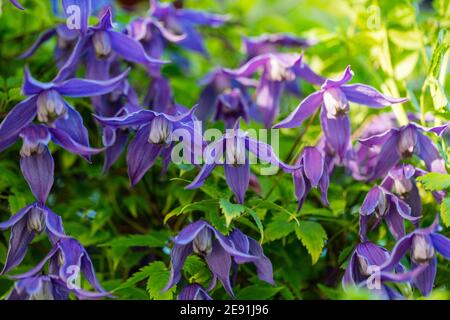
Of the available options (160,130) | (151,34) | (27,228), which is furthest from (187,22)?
(27,228)

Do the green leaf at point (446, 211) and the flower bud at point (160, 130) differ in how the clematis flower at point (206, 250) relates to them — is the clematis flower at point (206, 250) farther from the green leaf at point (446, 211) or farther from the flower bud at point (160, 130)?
the green leaf at point (446, 211)

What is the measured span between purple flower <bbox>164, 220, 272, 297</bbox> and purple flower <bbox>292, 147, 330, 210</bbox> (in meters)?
0.10

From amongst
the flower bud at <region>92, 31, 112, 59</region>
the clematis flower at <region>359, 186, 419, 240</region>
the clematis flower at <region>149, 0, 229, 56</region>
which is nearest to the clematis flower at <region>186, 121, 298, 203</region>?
the clematis flower at <region>359, 186, 419, 240</region>

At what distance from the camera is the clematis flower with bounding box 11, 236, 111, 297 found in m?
0.74

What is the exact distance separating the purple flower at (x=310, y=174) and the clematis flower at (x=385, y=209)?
0.05 meters

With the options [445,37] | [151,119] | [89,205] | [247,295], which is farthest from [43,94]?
[445,37]

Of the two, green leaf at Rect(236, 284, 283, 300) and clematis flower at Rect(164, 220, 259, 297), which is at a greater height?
clematis flower at Rect(164, 220, 259, 297)

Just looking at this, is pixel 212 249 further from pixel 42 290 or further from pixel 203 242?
pixel 42 290

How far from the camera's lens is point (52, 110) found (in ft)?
2.64

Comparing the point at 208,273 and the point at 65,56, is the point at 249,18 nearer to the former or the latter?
the point at 65,56

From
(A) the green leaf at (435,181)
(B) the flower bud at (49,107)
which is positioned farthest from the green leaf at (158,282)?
(A) the green leaf at (435,181)

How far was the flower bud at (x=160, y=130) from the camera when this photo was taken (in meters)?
0.84

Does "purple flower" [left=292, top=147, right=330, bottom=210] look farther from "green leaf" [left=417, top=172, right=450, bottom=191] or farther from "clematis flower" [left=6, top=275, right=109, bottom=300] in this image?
"clematis flower" [left=6, top=275, right=109, bottom=300]

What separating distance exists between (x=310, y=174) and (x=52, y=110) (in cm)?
34
